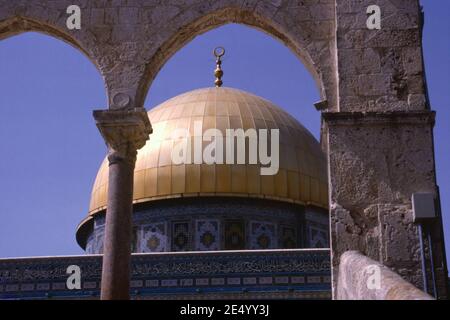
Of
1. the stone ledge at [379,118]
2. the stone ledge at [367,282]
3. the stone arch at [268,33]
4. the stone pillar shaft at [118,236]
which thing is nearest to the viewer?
the stone ledge at [367,282]

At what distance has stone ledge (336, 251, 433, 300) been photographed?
4531 mm

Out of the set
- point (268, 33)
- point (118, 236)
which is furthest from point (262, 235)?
point (118, 236)

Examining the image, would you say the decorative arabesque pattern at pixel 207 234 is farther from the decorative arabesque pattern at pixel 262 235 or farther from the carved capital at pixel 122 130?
the carved capital at pixel 122 130

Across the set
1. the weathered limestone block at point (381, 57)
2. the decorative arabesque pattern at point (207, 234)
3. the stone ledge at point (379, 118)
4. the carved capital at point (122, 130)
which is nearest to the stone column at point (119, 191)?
the carved capital at point (122, 130)

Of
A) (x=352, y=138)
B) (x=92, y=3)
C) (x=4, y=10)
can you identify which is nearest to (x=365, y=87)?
(x=352, y=138)

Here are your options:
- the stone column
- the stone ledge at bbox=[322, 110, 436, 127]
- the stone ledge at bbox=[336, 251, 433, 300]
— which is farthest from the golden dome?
the stone ledge at bbox=[336, 251, 433, 300]

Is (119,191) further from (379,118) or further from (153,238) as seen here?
(153,238)

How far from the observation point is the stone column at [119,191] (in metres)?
7.84

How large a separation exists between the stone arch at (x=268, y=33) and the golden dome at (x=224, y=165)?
9134mm

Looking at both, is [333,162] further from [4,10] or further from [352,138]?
[4,10]

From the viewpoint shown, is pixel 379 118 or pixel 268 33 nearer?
pixel 379 118

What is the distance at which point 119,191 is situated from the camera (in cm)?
803

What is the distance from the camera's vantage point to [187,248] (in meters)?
17.3

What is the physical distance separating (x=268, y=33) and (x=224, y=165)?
29.9 feet
